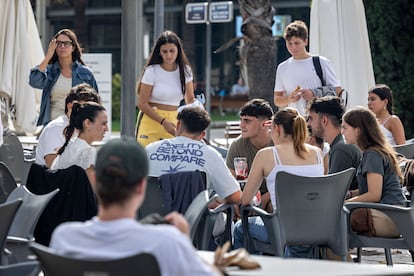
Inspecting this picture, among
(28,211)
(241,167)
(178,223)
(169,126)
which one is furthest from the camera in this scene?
(169,126)

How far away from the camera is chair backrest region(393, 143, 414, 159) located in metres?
8.85

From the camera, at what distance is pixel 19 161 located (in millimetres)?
9062

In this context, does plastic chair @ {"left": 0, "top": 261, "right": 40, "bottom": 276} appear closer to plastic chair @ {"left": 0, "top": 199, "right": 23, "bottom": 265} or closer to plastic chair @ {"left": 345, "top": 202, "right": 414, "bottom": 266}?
plastic chair @ {"left": 0, "top": 199, "right": 23, "bottom": 265}

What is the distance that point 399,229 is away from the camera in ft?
21.9

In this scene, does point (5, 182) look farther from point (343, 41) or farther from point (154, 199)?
point (343, 41)

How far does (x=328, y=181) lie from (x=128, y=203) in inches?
117

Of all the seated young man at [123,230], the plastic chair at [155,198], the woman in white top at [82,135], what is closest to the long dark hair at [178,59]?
the woman in white top at [82,135]

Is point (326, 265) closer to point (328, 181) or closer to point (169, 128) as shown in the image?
point (328, 181)

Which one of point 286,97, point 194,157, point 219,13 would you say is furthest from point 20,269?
point 219,13

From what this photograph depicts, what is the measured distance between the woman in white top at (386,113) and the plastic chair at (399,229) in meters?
2.90

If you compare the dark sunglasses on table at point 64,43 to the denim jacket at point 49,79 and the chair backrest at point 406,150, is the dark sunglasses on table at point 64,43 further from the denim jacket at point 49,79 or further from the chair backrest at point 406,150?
the chair backrest at point 406,150

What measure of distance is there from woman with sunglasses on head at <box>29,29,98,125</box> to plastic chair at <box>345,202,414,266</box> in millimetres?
3520

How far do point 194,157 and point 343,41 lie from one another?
443 centimetres

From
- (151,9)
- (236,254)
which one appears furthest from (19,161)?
(151,9)
